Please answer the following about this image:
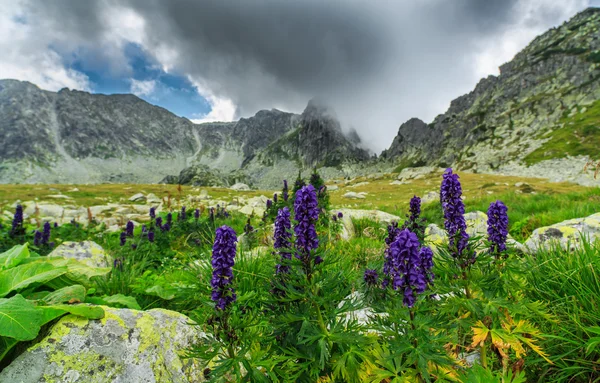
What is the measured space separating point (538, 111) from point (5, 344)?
192431 millimetres

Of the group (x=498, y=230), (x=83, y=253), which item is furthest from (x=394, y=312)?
(x=83, y=253)

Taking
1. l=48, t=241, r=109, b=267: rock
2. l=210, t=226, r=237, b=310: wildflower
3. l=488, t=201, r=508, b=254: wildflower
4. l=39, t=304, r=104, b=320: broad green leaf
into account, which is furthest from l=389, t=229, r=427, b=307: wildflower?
l=48, t=241, r=109, b=267: rock

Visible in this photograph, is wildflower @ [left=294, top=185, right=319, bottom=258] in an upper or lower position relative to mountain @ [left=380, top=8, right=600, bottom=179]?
lower

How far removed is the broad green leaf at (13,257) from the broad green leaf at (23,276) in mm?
531

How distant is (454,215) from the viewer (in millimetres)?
2883

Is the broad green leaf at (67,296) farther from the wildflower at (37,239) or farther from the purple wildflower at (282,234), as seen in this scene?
the wildflower at (37,239)

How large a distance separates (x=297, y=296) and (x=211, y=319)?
0.90 m

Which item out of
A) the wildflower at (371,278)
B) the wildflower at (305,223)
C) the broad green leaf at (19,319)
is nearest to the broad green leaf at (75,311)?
the broad green leaf at (19,319)

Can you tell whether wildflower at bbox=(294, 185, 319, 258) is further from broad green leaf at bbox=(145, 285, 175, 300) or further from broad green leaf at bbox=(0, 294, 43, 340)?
broad green leaf at bbox=(145, 285, 175, 300)

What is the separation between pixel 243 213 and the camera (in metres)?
15.9

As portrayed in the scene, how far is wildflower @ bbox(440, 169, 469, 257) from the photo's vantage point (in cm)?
266

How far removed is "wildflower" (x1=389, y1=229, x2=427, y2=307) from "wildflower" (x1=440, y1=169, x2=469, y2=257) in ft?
2.21

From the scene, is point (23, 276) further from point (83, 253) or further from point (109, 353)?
point (83, 253)

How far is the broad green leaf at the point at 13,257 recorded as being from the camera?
12.7ft
